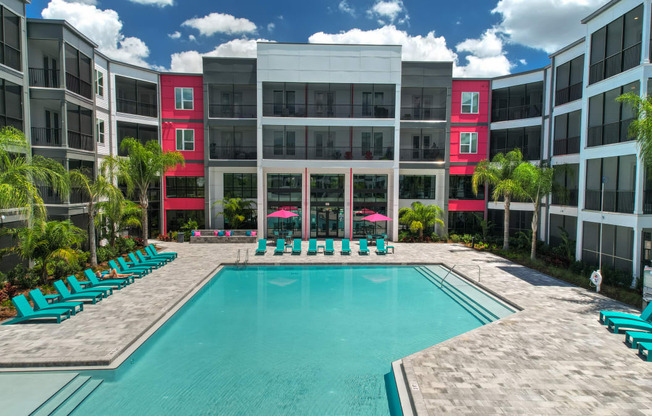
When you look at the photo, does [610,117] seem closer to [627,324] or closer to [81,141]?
[627,324]

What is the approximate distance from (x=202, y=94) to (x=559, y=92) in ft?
80.6

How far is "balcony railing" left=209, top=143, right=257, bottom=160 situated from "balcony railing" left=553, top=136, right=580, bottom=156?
20.7 metres

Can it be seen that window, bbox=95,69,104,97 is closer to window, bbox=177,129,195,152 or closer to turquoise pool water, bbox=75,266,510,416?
window, bbox=177,129,195,152

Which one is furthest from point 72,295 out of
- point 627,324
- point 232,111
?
point 232,111

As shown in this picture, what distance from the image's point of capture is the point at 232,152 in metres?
29.8

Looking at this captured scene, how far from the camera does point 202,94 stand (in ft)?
95.8

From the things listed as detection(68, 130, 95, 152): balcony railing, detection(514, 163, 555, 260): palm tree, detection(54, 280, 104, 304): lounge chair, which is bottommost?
detection(54, 280, 104, 304): lounge chair

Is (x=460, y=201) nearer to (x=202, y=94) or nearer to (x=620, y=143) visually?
(x=620, y=143)

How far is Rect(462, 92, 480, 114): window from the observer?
95.1 feet

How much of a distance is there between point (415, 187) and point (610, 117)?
13.3m

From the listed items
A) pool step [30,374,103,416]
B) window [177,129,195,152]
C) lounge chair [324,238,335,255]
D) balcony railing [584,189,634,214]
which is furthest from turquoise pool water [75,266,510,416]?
window [177,129,195,152]

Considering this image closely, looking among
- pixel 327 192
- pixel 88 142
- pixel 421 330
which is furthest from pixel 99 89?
pixel 421 330

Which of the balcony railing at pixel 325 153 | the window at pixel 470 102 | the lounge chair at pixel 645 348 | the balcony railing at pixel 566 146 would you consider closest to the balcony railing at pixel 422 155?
the balcony railing at pixel 325 153

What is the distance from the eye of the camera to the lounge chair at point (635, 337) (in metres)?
9.60
